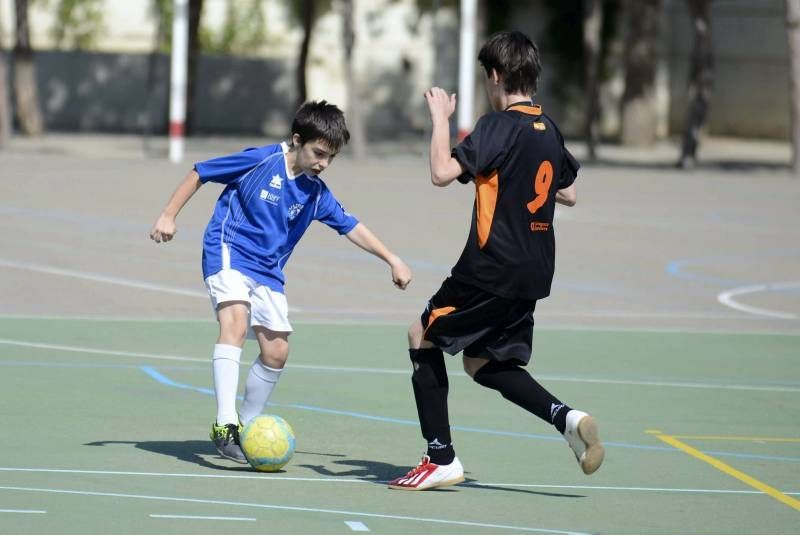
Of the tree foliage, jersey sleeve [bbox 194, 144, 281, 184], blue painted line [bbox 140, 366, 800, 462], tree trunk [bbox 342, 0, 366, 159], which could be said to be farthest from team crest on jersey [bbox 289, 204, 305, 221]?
the tree foliage

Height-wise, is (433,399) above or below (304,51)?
above

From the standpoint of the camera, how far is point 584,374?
11.0 meters

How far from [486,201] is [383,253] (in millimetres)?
851

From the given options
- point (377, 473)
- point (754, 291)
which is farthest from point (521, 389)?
point (754, 291)

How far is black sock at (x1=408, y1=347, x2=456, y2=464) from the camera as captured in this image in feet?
23.4

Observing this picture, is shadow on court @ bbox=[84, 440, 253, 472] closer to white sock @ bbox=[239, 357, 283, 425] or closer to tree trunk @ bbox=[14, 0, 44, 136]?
white sock @ bbox=[239, 357, 283, 425]

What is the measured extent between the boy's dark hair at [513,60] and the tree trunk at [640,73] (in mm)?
37588

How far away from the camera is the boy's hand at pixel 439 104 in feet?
22.4

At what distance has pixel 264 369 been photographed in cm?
771

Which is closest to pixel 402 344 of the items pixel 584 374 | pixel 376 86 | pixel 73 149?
pixel 584 374

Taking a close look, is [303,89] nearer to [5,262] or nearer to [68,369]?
[5,262]

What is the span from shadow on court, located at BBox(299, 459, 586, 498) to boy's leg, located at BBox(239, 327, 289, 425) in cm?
38

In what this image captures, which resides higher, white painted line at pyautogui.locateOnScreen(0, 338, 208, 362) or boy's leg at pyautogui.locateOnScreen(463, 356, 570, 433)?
boy's leg at pyautogui.locateOnScreen(463, 356, 570, 433)

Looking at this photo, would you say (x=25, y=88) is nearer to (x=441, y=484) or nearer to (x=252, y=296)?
(x=252, y=296)
